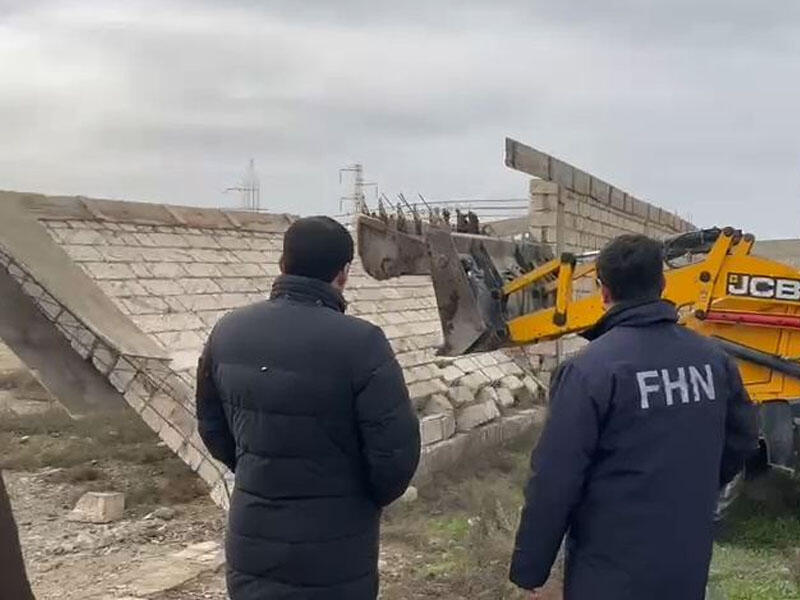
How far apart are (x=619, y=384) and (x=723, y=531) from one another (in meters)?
4.48

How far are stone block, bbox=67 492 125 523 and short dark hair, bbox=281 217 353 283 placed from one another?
17.2ft

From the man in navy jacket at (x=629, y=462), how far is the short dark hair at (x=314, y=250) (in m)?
0.70

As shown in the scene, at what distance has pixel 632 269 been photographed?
117 inches

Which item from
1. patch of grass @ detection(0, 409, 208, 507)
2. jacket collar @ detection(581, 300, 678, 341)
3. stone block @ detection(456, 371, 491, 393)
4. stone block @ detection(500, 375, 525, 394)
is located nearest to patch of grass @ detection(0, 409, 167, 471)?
patch of grass @ detection(0, 409, 208, 507)

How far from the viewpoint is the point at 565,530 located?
2904 millimetres

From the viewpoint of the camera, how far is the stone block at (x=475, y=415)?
9.76 m

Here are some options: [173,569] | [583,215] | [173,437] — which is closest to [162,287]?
[173,437]

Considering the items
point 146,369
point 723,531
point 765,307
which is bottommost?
point 723,531

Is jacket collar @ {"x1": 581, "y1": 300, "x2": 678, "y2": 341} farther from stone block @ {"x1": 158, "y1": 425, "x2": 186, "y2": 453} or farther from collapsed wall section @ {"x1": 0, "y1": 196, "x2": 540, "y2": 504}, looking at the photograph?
stone block @ {"x1": 158, "y1": 425, "x2": 186, "y2": 453}

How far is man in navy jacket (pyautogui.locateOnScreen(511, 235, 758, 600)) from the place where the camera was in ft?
9.27

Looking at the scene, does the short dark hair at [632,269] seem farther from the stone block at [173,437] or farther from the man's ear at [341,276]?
the stone block at [173,437]

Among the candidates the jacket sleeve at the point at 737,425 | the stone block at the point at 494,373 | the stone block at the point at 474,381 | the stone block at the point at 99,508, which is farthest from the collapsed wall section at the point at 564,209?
the jacket sleeve at the point at 737,425

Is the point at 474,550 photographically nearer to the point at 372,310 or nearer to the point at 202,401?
the point at 202,401

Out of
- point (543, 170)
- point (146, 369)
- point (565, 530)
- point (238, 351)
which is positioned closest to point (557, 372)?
point (565, 530)
